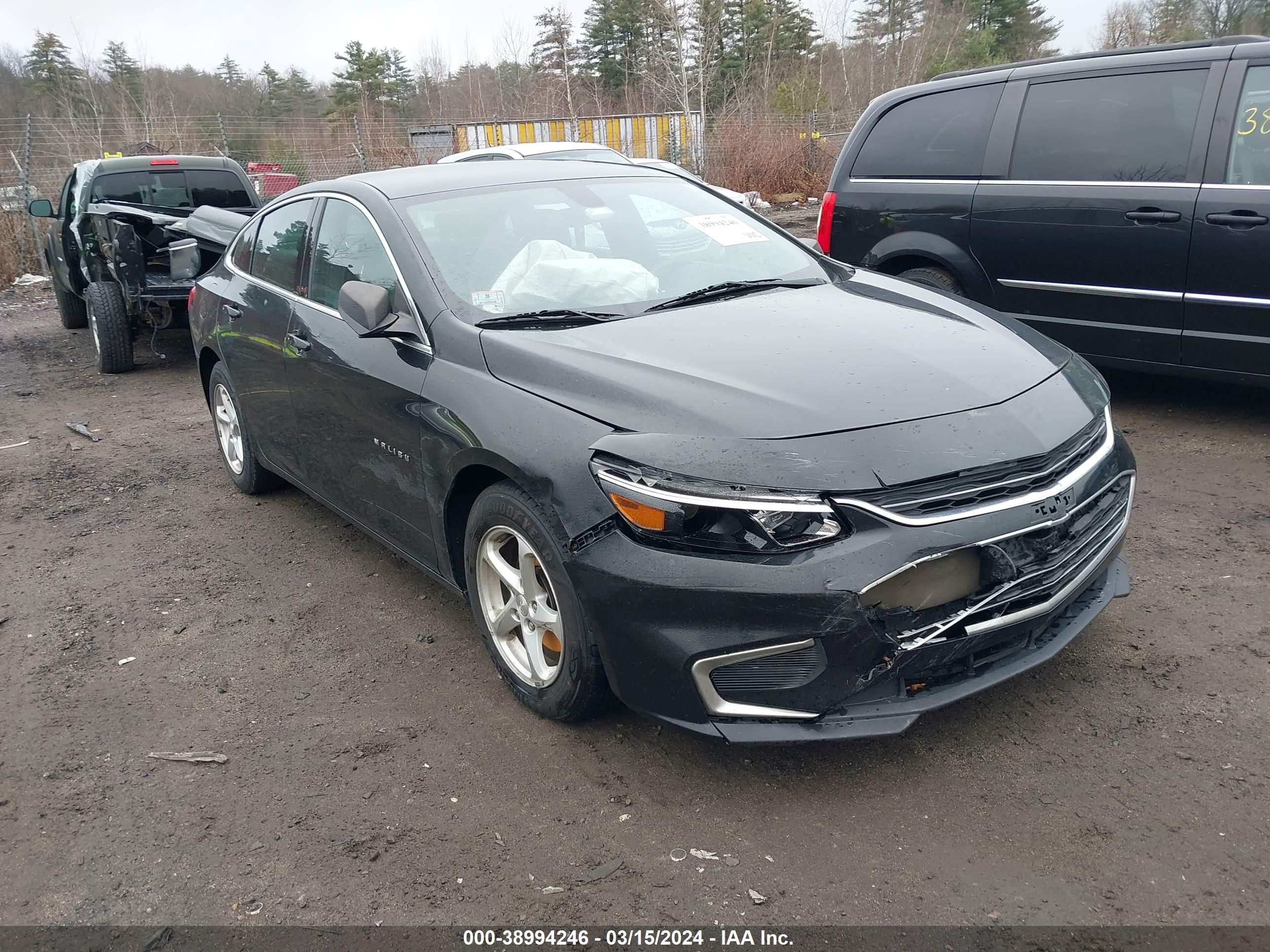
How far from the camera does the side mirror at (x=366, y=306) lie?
11.0 ft

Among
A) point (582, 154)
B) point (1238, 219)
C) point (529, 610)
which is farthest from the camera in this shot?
point (582, 154)

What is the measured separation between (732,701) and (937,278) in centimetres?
427

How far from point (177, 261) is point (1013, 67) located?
19.7 ft

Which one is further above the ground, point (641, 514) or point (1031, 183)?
point (1031, 183)

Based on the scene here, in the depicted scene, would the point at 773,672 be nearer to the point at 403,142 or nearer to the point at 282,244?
the point at 282,244

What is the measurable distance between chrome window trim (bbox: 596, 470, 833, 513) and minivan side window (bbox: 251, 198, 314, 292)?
8.34 feet

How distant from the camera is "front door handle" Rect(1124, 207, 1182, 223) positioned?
5.02 m

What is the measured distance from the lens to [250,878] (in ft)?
8.33

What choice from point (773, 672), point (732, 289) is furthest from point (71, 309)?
point (773, 672)

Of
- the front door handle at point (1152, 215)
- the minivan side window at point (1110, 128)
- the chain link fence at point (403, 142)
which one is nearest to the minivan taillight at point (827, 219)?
the minivan side window at point (1110, 128)

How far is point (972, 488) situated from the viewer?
2496 millimetres

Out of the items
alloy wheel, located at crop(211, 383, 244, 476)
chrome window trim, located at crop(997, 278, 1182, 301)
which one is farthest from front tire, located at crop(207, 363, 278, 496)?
chrome window trim, located at crop(997, 278, 1182, 301)

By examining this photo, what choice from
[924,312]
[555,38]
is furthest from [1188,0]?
[924,312]

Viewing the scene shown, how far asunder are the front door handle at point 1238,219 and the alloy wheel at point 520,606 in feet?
13.1
